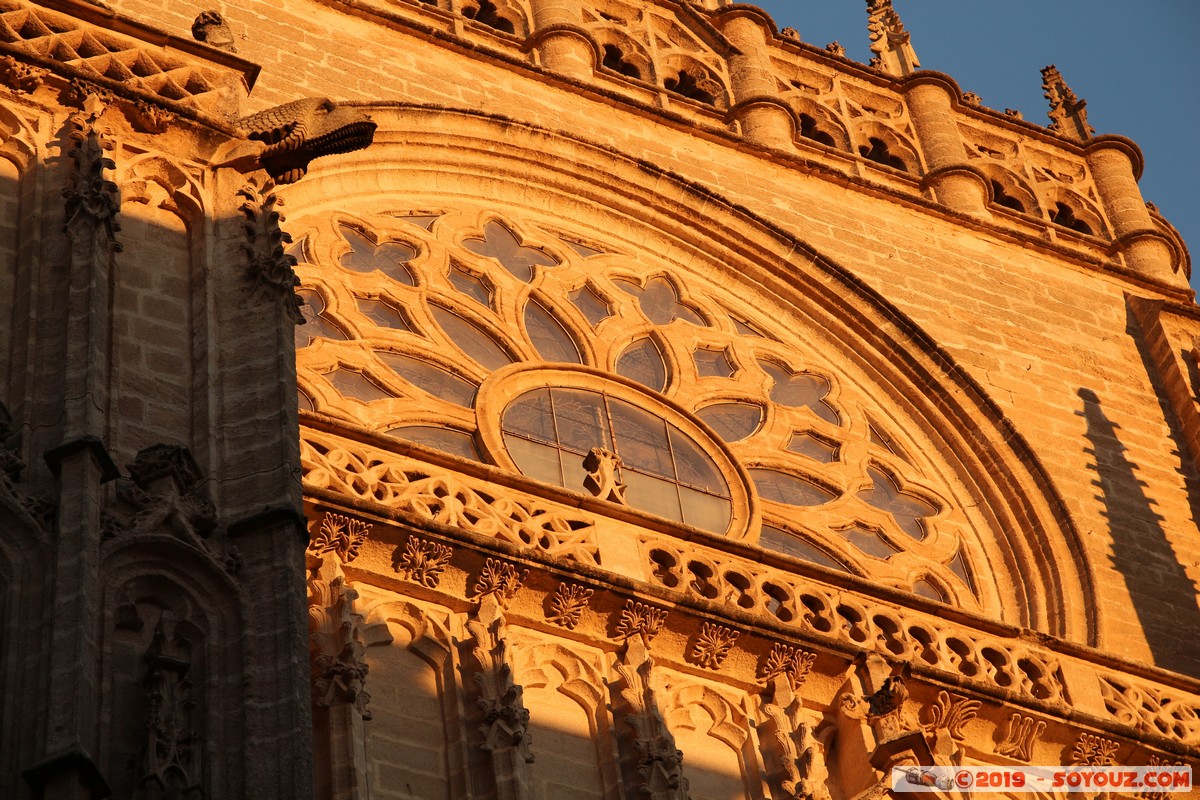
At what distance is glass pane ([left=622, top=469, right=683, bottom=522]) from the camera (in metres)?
16.2

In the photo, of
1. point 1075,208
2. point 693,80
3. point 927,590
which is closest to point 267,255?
point 927,590

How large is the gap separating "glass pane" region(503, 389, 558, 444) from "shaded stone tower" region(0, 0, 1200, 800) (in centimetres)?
4

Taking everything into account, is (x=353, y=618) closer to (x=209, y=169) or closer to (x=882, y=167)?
(x=209, y=169)

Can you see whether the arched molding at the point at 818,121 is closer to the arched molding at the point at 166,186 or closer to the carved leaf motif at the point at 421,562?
the carved leaf motif at the point at 421,562

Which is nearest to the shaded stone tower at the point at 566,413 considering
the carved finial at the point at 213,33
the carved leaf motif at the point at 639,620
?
the carved leaf motif at the point at 639,620

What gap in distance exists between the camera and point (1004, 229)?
20422mm

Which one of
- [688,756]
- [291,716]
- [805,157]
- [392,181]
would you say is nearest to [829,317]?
[805,157]

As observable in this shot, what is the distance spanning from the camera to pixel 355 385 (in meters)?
15.8

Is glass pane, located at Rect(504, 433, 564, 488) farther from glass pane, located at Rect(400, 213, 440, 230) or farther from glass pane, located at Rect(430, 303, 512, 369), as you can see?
glass pane, located at Rect(400, 213, 440, 230)

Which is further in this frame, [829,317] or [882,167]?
[882,167]

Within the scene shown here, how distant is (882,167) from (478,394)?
5.58 metres

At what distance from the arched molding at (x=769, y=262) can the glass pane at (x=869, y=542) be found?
2.25 feet

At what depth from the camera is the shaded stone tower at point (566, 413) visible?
10164 millimetres

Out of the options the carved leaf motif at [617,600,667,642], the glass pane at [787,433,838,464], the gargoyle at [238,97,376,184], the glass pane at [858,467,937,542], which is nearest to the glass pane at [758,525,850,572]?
the glass pane at [858,467,937,542]
